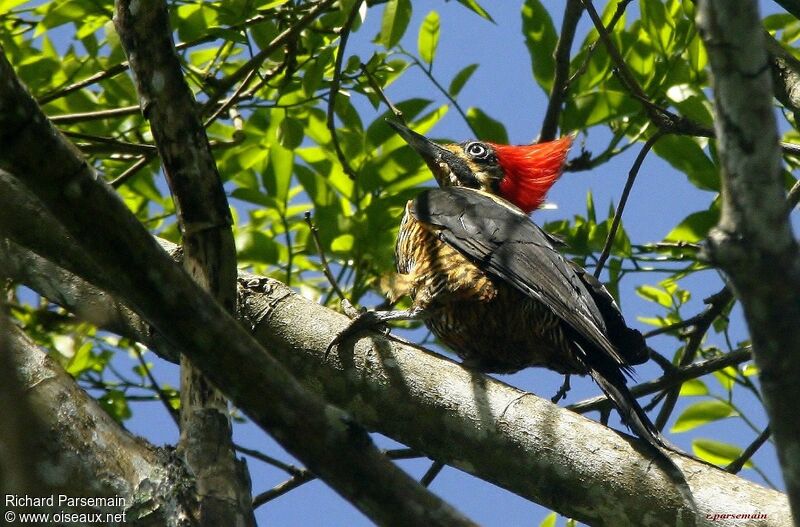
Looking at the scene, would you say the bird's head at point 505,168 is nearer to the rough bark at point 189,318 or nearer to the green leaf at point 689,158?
the green leaf at point 689,158

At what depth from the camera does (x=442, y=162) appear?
5.68 meters

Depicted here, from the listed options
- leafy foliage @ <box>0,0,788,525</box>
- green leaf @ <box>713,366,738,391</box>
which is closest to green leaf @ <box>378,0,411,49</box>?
leafy foliage @ <box>0,0,788,525</box>

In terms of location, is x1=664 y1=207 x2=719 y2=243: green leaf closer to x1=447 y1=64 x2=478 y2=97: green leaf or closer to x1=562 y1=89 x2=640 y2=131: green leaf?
x1=562 y1=89 x2=640 y2=131: green leaf

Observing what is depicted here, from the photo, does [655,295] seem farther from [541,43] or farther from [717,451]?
[541,43]

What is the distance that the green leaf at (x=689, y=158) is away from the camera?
4188mm

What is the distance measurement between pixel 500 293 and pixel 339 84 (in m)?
1.14

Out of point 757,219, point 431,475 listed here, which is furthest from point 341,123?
point 757,219

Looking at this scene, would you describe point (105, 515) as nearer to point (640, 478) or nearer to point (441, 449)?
point (441, 449)

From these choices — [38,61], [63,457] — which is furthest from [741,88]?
[38,61]

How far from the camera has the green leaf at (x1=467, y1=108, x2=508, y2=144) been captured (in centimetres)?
487

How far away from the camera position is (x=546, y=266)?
4.45 m

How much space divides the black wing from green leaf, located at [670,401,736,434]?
2.85ft

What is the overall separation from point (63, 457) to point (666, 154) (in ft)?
8.53

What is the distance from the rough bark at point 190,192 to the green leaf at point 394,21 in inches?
60.6
